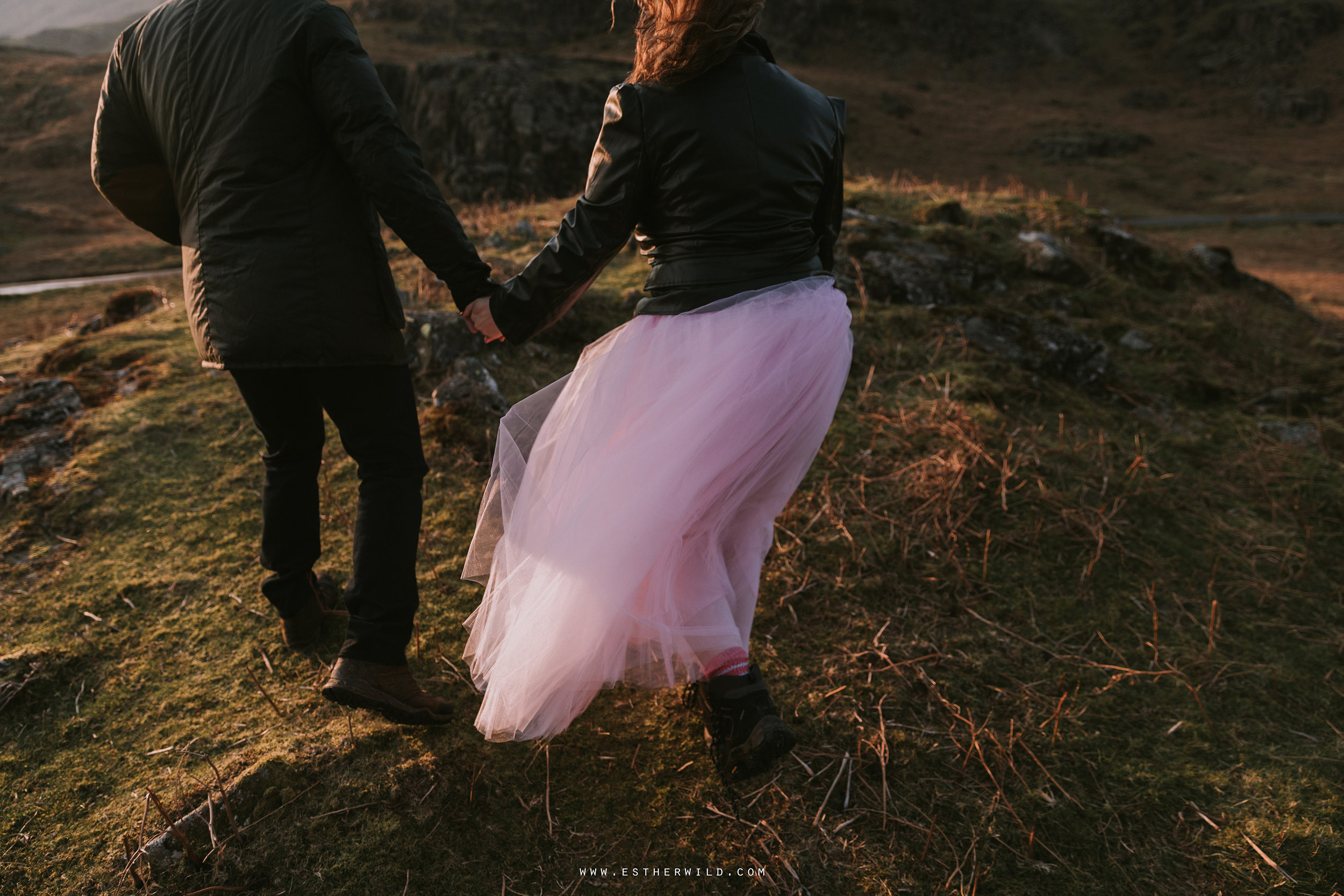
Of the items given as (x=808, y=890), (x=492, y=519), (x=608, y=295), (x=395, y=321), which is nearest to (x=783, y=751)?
(x=808, y=890)

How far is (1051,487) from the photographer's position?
337 cm

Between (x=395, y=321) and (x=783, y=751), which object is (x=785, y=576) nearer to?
(x=783, y=751)

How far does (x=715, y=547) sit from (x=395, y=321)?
3.57ft

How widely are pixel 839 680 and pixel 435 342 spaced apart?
2852mm

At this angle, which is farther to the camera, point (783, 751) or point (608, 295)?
point (608, 295)

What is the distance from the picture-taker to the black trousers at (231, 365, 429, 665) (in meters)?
1.98

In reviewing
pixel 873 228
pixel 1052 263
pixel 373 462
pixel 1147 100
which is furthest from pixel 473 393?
pixel 1147 100

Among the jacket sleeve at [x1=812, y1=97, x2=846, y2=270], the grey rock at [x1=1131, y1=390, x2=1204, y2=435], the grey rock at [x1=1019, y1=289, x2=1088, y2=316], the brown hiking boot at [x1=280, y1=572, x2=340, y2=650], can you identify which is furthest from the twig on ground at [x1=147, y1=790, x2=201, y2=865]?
the grey rock at [x1=1019, y1=289, x2=1088, y2=316]

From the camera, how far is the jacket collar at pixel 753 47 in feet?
5.95

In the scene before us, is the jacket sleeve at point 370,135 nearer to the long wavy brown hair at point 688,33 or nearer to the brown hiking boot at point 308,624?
the long wavy brown hair at point 688,33

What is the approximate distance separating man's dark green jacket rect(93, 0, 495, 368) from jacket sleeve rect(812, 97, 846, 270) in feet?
3.32

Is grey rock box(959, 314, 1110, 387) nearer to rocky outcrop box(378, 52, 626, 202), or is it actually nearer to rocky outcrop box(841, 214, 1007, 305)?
rocky outcrop box(841, 214, 1007, 305)

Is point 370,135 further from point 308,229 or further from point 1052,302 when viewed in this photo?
point 1052,302

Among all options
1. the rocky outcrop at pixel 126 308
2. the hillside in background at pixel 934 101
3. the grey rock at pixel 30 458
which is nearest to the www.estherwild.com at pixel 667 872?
the grey rock at pixel 30 458
